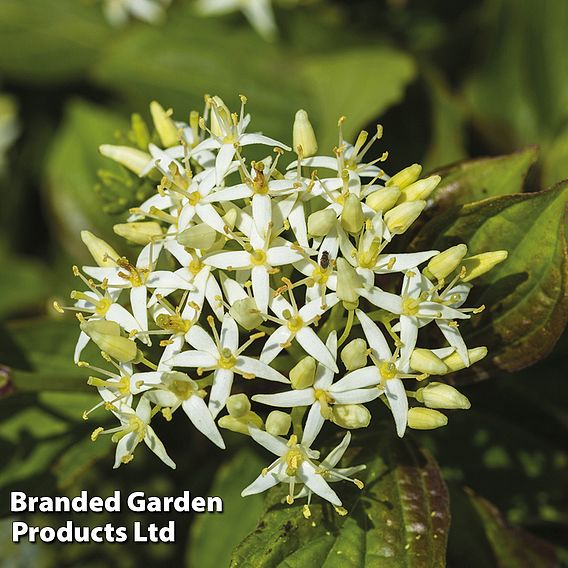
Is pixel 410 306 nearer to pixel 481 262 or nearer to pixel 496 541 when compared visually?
pixel 481 262

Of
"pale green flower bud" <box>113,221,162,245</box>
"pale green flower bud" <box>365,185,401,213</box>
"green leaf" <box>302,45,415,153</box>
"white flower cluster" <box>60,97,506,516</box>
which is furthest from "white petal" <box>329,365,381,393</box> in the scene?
"green leaf" <box>302,45,415,153</box>

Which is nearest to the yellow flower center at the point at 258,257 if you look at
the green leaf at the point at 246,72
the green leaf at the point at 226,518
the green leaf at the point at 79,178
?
the green leaf at the point at 226,518

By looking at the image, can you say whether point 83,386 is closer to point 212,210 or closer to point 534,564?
point 212,210

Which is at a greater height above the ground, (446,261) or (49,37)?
(49,37)

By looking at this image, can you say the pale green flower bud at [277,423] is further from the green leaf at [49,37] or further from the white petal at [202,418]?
the green leaf at [49,37]

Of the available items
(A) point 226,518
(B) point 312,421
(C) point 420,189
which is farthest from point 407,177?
(A) point 226,518

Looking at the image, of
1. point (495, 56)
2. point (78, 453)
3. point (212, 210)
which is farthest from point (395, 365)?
point (495, 56)
